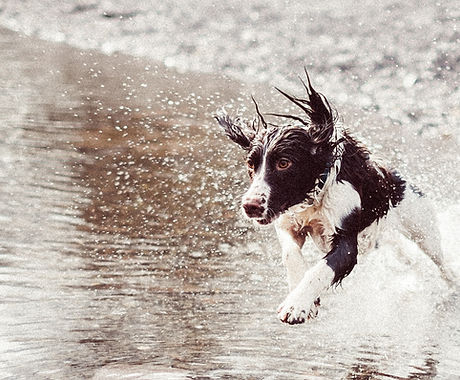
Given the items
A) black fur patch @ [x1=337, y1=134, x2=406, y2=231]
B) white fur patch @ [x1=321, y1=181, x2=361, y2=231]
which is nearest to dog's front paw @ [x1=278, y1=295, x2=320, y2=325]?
white fur patch @ [x1=321, y1=181, x2=361, y2=231]

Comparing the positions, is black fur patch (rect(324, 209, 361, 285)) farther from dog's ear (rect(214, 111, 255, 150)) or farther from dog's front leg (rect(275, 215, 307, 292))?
dog's ear (rect(214, 111, 255, 150))

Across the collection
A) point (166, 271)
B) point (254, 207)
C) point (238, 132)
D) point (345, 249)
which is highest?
point (238, 132)

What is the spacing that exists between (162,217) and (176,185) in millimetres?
701

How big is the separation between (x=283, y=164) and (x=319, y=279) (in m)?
0.60

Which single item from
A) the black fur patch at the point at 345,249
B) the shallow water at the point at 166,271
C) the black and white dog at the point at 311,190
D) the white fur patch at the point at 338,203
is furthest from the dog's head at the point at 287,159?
the shallow water at the point at 166,271

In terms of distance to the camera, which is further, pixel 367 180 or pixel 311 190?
pixel 367 180

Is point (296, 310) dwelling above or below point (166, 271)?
above

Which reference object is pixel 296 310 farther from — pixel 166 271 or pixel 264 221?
pixel 166 271

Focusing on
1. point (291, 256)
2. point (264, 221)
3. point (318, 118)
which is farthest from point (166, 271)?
point (318, 118)

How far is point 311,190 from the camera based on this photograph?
4.66 metres

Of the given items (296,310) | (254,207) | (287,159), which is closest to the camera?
(296,310)

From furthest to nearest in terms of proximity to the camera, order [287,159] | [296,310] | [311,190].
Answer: [311,190]
[287,159]
[296,310]

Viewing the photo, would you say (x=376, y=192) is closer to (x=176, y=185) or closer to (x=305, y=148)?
(x=305, y=148)

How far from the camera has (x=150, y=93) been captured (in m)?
10.5
